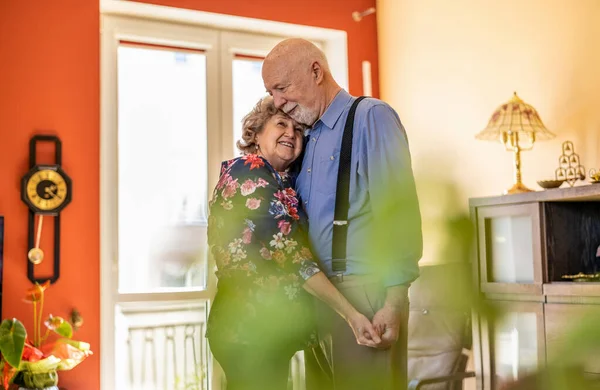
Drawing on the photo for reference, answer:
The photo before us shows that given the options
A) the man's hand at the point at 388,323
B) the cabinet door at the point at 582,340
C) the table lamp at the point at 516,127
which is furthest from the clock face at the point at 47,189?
the cabinet door at the point at 582,340

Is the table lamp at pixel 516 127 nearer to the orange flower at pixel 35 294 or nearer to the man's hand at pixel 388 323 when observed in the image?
the man's hand at pixel 388 323

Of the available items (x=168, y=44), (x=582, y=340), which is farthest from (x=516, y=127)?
(x=582, y=340)

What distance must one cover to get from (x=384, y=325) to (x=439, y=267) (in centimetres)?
106

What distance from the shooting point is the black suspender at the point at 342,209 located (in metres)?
1.38

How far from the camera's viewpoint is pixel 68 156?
3812 millimetres

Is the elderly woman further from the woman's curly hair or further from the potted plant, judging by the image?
the potted plant

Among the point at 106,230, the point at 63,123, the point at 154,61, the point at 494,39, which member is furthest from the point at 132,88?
the point at 494,39

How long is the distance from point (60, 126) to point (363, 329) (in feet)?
9.63

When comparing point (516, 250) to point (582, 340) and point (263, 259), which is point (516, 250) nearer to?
point (263, 259)

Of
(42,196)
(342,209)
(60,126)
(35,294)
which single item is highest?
(60,126)

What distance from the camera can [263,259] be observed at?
4.28 ft

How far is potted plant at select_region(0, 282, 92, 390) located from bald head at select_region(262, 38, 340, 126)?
7.29ft

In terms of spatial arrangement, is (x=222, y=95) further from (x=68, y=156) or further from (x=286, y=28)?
(x=68, y=156)

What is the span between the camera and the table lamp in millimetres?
3072
